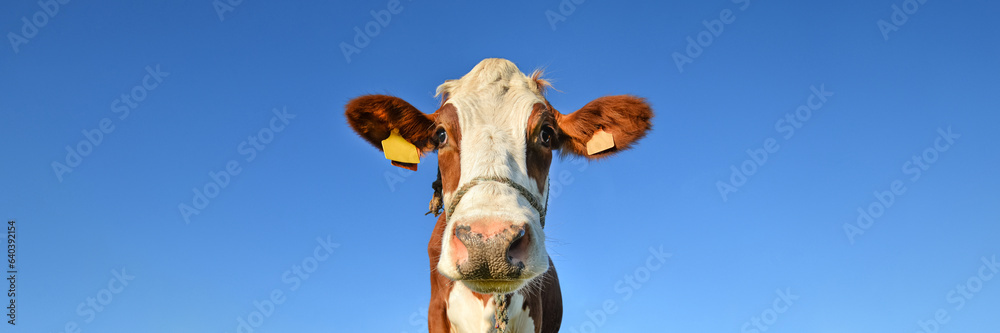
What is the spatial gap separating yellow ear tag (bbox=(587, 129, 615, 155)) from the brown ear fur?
3.95ft

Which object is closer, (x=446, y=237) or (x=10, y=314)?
(x=446, y=237)

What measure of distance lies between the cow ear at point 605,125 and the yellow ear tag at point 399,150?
1112 mm

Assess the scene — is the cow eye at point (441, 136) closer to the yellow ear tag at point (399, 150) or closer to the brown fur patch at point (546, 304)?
the yellow ear tag at point (399, 150)

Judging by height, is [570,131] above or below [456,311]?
above

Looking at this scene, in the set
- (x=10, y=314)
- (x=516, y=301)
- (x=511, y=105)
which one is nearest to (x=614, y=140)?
(x=511, y=105)

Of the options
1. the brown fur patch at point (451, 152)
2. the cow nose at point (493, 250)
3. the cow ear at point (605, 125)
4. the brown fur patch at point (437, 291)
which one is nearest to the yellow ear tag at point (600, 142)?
the cow ear at point (605, 125)

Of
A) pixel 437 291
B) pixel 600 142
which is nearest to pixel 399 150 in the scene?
pixel 437 291

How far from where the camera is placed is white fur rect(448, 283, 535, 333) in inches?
177

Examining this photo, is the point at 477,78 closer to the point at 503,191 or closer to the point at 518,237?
the point at 503,191

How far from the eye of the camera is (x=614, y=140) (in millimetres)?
5020

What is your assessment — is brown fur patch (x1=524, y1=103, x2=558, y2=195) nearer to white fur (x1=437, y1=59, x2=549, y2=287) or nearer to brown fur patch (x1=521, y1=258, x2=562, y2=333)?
white fur (x1=437, y1=59, x2=549, y2=287)

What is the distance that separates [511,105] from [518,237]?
1.41m

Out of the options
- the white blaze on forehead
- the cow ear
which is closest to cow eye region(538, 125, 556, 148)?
the white blaze on forehead

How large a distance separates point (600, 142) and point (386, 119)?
5.23ft
